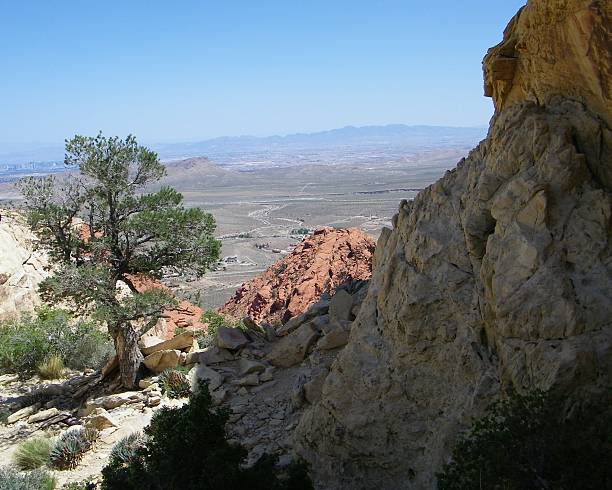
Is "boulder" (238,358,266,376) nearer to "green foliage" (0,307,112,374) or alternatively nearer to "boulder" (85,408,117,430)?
"boulder" (85,408,117,430)

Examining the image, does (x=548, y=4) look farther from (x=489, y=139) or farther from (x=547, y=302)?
(x=547, y=302)

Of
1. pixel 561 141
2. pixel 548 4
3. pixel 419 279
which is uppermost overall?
pixel 548 4

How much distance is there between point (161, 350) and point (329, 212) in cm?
7740

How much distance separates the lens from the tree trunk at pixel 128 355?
13.1 meters

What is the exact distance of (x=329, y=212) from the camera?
297 ft

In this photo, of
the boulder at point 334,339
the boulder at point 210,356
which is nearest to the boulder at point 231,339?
the boulder at point 210,356

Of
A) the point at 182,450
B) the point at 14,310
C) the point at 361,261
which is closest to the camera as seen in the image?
the point at 182,450

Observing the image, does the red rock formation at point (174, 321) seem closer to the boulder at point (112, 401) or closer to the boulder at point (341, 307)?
the boulder at point (112, 401)

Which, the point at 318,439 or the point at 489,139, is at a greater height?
the point at 489,139

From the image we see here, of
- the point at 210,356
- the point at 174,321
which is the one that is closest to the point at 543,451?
the point at 210,356

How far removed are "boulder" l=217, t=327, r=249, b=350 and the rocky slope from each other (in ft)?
34.8

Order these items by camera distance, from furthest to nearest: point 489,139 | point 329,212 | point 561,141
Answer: point 329,212, point 489,139, point 561,141

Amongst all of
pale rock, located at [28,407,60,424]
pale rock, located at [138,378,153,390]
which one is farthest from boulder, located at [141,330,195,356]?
pale rock, located at [28,407,60,424]

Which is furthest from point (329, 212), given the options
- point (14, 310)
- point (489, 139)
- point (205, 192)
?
point (489, 139)
